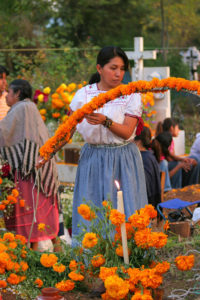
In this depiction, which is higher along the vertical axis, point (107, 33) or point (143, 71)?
point (107, 33)

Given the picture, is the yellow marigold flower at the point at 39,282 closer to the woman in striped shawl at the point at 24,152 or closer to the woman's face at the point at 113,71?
the woman's face at the point at 113,71

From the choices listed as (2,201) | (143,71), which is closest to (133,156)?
(2,201)

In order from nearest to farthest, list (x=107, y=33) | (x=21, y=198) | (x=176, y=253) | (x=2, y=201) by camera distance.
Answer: (x=176, y=253) → (x=2, y=201) → (x=21, y=198) → (x=107, y=33)

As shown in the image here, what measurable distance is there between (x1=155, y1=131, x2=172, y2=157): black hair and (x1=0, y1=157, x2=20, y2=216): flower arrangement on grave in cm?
261

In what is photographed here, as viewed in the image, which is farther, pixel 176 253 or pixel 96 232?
pixel 176 253

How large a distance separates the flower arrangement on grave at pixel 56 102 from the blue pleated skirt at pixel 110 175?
367 cm

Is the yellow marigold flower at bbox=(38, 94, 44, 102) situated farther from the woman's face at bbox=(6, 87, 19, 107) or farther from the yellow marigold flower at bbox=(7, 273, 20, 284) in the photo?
the yellow marigold flower at bbox=(7, 273, 20, 284)

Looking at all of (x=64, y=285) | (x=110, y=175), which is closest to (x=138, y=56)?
(x=110, y=175)

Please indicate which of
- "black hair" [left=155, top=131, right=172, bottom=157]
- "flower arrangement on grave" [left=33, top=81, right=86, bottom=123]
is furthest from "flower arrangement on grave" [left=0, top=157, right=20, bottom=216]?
"black hair" [left=155, top=131, right=172, bottom=157]

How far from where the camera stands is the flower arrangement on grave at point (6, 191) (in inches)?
174

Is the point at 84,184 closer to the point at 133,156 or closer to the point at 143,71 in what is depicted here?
the point at 133,156

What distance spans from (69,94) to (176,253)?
478 centimetres

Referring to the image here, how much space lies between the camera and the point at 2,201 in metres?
4.45

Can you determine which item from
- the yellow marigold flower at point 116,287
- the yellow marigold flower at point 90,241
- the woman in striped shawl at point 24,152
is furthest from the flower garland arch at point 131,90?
the woman in striped shawl at point 24,152
